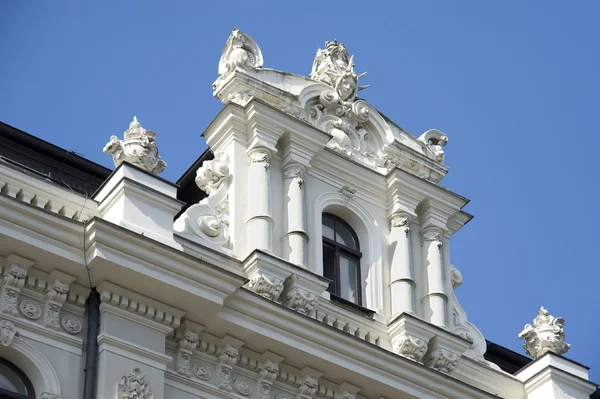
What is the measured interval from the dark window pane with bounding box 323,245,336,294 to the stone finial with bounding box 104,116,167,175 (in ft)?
12.0

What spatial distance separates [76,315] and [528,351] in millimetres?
8304

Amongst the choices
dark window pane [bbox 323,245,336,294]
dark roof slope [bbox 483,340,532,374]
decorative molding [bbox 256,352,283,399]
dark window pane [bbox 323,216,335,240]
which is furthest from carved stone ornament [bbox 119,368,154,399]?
dark roof slope [bbox 483,340,532,374]

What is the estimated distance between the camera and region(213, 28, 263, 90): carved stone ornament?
27391 mm

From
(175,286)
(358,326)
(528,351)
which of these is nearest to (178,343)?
(175,286)

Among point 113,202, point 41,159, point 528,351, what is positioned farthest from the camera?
point 528,351

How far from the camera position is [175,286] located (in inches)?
918

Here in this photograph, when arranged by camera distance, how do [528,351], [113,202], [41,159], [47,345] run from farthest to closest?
[528,351] → [41,159] → [113,202] → [47,345]

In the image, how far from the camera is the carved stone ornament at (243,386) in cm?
2400

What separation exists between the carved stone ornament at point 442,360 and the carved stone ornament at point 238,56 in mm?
5470

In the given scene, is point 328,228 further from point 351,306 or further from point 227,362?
point 227,362

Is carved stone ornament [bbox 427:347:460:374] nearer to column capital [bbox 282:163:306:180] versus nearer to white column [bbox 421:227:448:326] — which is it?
white column [bbox 421:227:448:326]

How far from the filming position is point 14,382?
22156mm

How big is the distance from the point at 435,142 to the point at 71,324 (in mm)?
9064

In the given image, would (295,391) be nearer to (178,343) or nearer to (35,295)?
(178,343)
